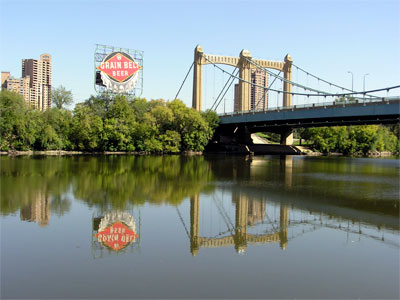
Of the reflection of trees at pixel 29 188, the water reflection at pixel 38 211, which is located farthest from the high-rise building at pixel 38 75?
the water reflection at pixel 38 211

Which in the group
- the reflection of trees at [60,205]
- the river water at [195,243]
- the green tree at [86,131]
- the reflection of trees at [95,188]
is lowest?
the river water at [195,243]

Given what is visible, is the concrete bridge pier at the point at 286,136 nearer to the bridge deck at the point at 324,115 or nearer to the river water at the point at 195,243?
the bridge deck at the point at 324,115

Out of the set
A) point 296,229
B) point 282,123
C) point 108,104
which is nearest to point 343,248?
point 296,229

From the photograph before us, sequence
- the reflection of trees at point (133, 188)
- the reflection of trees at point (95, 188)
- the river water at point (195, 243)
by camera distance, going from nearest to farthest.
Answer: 1. the river water at point (195, 243)
2. the reflection of trees at point (95, 188)
3. the reflection of trees at point (133, 188)

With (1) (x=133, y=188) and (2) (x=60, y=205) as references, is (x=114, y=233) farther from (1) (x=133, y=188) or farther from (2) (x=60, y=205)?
(1) (x=133, y=188)

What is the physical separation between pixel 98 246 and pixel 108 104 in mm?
59183

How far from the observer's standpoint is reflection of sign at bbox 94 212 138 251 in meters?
12.1

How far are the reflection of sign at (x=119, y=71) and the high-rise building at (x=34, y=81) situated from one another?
98349mm

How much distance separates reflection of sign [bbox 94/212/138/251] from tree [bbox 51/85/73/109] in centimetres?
7142

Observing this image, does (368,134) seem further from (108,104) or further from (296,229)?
(296,229)

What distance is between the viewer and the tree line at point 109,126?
54.5 meters

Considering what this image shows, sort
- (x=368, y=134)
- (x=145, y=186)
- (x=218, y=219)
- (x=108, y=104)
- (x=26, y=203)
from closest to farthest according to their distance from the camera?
(x=218, y=219), (x=26, y=203), (x=145, y=186), (x=108, y=104), (x=368, y=134)

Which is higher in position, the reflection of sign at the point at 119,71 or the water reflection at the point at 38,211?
the reflection of sign at the point at 119,71

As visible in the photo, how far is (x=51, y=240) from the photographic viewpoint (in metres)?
12.2
